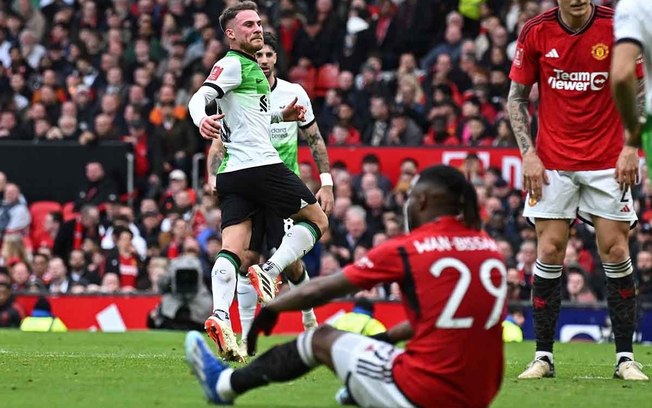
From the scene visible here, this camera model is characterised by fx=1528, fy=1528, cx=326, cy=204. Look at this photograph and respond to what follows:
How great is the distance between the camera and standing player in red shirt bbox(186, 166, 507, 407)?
7285 millimetres

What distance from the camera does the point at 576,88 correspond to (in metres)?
10.3

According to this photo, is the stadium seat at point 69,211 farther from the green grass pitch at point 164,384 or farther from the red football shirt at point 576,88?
the red football shirt at point 576,88

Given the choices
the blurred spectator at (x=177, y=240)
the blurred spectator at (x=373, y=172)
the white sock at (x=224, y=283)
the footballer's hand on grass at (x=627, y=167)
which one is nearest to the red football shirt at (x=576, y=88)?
the footballer's hand on grass at (x=627, y=167)

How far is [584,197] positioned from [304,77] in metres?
14.9

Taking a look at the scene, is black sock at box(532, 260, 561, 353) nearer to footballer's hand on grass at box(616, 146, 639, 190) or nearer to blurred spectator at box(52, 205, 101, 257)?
footballer's hand on grass at box(616, 146, 639, 190)

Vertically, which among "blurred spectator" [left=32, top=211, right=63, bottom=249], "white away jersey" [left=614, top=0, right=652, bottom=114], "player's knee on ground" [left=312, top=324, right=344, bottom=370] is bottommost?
"blurred spectator" [left=32, top=211, right=63, bottom=249]

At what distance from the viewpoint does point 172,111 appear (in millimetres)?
24438

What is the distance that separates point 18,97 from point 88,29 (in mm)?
2120

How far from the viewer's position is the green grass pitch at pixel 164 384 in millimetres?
8555

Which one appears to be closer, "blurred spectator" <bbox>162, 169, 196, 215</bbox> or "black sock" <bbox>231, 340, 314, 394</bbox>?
"black sock" <bbox>231, 340, 314, 394</bbox>

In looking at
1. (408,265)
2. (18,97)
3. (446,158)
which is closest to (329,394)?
(408,265)

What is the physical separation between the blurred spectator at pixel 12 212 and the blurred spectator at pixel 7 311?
339cm

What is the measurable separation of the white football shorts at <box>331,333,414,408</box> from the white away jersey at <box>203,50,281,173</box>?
159 inches

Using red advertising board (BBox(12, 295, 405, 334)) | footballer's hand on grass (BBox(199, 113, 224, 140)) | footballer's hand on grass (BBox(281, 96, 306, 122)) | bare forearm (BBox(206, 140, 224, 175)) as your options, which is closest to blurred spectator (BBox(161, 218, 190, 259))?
red advertising board (BBox(12, 295, 405, 334))
